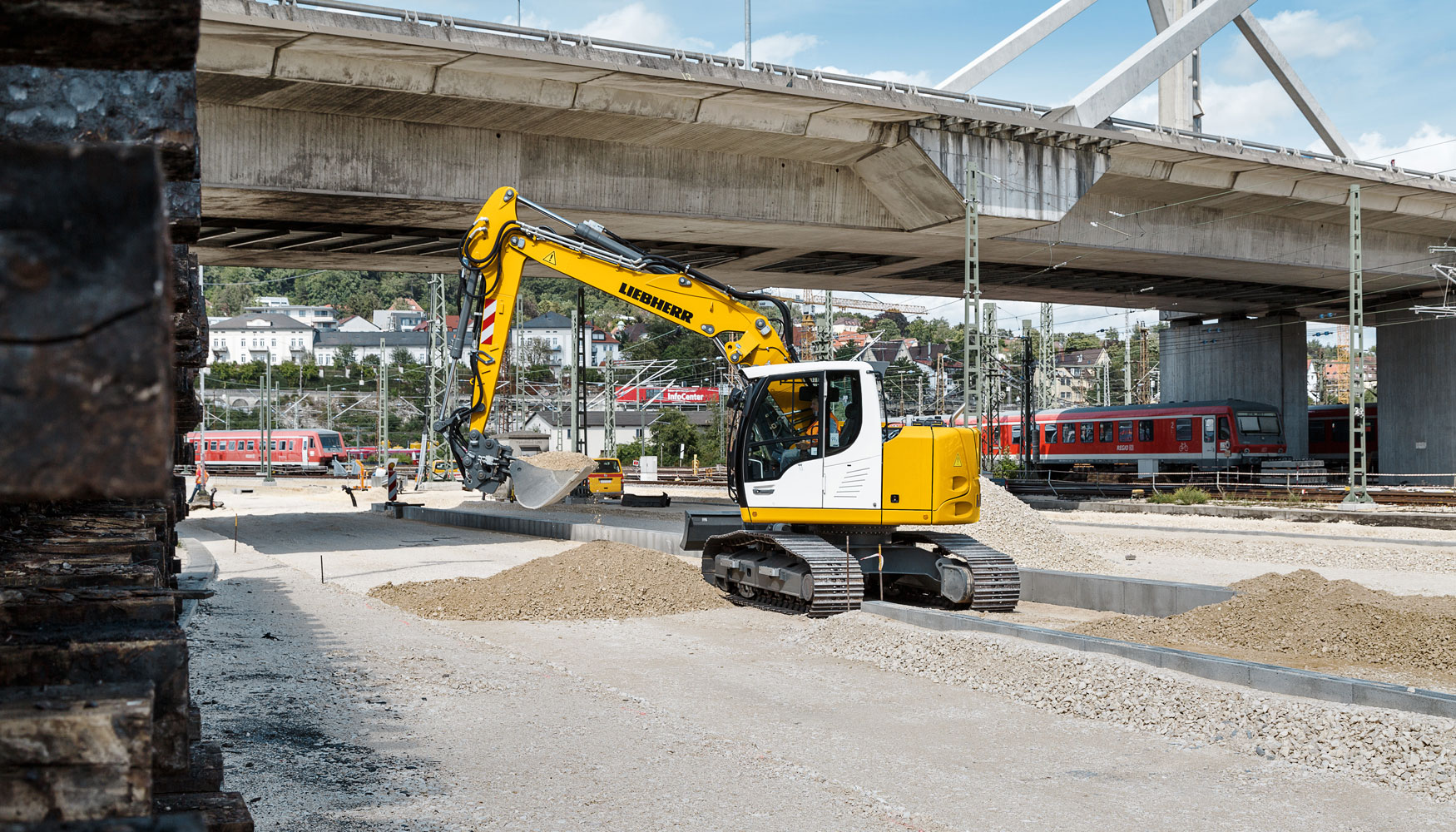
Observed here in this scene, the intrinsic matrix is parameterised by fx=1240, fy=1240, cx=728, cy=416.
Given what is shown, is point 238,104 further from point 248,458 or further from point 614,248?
point 248,458

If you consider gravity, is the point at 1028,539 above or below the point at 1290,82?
below

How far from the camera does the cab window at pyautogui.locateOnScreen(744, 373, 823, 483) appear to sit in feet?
45.9

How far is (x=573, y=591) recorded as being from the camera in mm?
15445

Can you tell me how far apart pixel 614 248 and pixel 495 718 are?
9222 mm

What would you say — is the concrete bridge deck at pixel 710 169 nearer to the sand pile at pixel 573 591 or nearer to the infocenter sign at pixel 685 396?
the sand pile at pixel 573 591

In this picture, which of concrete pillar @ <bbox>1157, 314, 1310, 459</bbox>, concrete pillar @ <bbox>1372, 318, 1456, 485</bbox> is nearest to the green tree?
concrete pillar @ <bbox>1157, 314, 1310, 459</bbox>

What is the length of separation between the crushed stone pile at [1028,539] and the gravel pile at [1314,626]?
17.2 ft

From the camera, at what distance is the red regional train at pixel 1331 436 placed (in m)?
51.0

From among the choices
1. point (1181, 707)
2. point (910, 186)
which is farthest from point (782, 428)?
point (910, 186)

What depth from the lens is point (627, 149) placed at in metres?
26.6

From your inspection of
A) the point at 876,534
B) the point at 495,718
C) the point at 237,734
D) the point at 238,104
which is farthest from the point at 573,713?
the point at 238,104

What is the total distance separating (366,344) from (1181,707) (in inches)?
6631

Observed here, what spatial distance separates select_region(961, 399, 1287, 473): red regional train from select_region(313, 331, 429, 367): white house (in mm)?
114490

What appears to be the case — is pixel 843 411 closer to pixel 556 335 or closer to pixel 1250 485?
pixel 1250 485
